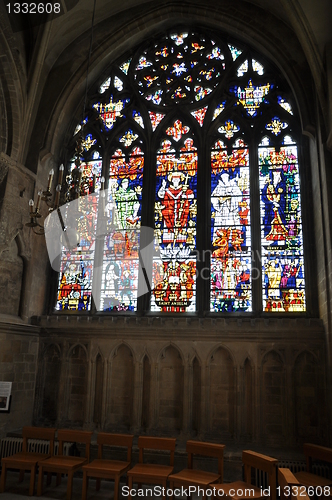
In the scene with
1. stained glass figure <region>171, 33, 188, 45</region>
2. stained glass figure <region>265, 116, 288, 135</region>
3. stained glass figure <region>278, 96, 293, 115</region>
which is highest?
stained glass figure <region>171, 33, 188, 45</region>

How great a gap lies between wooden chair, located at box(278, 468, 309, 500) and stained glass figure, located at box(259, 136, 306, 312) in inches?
160

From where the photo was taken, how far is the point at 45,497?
20.4ft

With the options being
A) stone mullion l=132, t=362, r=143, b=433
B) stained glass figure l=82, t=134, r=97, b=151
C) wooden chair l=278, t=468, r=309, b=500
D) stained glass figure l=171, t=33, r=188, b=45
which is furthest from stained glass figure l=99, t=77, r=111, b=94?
wooden chair l=278, t=468, r=309, b=500

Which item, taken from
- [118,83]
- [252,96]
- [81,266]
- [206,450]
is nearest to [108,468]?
[206,450]

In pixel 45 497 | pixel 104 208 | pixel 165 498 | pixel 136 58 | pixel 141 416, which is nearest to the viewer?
pixel 165 498

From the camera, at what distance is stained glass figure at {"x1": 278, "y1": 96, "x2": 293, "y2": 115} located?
945 centimetres

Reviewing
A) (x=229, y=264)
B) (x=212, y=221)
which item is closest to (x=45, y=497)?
(x=229, y=264)

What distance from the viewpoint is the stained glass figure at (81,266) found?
372 inches

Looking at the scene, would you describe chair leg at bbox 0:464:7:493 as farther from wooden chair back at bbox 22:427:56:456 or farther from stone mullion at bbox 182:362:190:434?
stone mullion at bbox 182:362:190:434

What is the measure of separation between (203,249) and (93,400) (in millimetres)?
3609

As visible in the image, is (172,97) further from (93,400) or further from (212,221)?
(93,400)

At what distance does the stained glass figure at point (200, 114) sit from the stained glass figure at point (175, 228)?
365 millimetres

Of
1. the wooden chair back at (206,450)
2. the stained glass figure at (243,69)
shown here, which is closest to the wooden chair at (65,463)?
the wooden chair back at (206,450)

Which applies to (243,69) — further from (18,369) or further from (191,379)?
(18,369)
